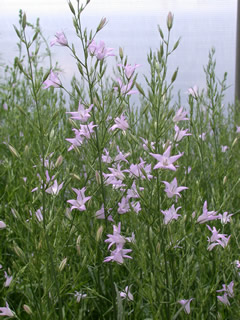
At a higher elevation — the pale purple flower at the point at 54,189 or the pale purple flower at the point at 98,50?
the pale purple flower at the point at 98,50

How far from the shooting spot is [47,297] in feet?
3.13

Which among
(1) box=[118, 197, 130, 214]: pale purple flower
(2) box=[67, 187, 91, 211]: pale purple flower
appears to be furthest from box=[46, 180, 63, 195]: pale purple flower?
(1) box=[118, 197, 130, 214]: pale purple flower

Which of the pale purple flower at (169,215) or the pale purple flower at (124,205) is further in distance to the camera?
the pale purple flower at (124,205)

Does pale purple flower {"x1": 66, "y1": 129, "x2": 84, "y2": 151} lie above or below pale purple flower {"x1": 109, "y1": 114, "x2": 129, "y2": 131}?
below

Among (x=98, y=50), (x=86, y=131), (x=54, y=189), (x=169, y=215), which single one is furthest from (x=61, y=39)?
(x=169, y=215)

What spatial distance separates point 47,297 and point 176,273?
397 mm

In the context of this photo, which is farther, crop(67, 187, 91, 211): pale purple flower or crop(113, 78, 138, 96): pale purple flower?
crop(113, 78, 138, 96): pale purple flower

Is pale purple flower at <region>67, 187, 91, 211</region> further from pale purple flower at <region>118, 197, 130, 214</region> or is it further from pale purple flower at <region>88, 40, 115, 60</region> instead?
pale purple flower at <region>88, 40, 115, 60</region>

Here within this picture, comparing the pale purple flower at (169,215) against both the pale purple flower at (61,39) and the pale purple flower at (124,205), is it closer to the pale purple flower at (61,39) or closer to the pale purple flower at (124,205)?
the pale purple flower at (124,205)

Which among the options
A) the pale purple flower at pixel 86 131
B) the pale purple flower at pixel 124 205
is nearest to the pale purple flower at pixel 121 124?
the pale purple flower at pixel 86 131

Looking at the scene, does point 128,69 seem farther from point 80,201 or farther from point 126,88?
point 80,201

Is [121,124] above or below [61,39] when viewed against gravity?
below

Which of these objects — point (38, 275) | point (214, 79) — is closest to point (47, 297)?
point (38, 275)

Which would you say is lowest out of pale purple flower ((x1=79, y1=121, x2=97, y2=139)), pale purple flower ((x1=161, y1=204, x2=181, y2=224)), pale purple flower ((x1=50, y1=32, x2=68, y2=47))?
pale purple flower ((x1=161, y1=204, x2=181, y2=224))
